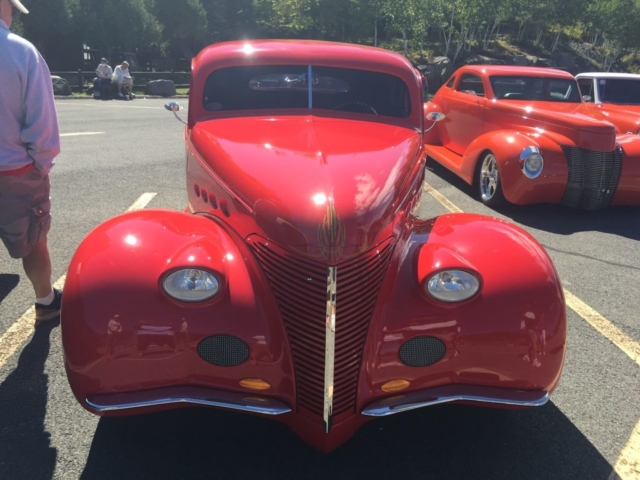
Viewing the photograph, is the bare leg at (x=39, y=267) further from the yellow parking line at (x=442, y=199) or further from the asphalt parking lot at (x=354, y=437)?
the yellow parking line at (x=442, y=199)

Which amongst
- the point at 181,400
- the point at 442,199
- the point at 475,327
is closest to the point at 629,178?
the point at 442,199

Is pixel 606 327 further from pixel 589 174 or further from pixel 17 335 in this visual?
pixel 17 335

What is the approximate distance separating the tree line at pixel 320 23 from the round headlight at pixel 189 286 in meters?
36.1

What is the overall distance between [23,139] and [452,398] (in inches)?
102

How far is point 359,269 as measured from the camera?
2.35 meters

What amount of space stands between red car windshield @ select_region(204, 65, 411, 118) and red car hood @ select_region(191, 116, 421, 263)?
29 cm

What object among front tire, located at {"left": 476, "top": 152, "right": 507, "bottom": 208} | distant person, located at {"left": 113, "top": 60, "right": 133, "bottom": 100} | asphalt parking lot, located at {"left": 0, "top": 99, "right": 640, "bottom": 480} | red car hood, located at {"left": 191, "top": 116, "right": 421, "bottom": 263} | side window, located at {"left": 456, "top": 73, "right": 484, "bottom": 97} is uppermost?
red car hood, located at {"left": 191, "top": 116, "right": 421, "bottom": 263}

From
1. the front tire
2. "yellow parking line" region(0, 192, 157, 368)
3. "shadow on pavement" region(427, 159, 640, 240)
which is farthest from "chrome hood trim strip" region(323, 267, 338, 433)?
the front tire

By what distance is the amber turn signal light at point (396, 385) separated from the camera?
2363 mm

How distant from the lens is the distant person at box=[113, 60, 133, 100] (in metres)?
23.2

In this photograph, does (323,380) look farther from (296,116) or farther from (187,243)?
(296,116)

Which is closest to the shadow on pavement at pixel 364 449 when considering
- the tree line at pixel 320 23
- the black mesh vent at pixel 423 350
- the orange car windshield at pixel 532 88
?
the black mesh vent at pixel 423 350

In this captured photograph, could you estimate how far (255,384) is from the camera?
2336 mm

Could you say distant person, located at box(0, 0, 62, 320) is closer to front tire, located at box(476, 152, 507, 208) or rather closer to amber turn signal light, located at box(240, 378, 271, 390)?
amber turn signal light, located at box(240, 378, 271, 390)
